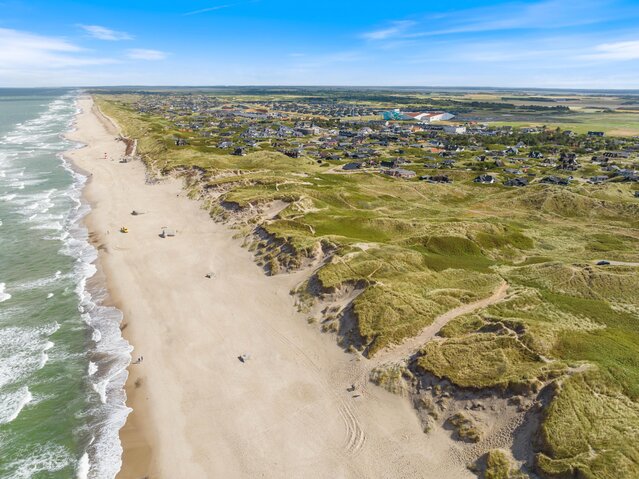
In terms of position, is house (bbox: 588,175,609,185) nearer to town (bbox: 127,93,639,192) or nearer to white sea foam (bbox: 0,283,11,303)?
town (bbox: 127,93,639,192)

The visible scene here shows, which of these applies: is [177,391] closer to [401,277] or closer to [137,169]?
[401,277]

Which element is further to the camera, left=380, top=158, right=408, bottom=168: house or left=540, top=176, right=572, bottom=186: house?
left=380, top=158, right=408, bottom=168: house

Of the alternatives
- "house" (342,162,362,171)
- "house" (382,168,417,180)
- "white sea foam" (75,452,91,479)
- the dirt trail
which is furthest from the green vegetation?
"house" (342,162,362,171)

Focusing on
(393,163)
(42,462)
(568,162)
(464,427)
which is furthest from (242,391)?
(568,162)

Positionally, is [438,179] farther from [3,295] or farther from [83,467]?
[83,467]


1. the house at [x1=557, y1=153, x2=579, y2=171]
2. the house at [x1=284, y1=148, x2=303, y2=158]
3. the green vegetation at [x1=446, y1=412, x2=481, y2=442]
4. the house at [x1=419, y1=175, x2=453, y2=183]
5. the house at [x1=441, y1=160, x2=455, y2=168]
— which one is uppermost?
the house at [x1=284, y1=148, x2=303, y2=158]

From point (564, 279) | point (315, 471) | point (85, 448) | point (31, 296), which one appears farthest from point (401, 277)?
point (31, 296)
